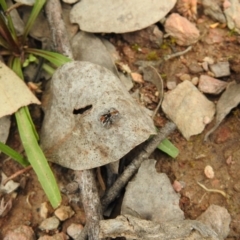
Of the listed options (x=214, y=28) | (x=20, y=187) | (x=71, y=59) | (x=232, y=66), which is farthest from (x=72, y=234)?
(x=214, y=28)

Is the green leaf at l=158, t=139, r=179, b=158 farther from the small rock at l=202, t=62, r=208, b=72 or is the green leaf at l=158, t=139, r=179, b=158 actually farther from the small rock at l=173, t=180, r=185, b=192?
the small rock at l=202, t=62, r=208, b=72

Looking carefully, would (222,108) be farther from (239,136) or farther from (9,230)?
(9,230)

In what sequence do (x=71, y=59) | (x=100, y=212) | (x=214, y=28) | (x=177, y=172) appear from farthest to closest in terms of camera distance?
(x=214, y=28), (x=71, y=59), (x=177, y=172), (x=100, y=212)

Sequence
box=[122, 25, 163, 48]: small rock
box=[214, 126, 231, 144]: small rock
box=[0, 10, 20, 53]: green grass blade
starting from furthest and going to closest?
box=[122, 25, 163, 48]: small rock, box=[0, 10, 20, 53]: green grass blade, box=[214, 126, 231, 144]: small rock

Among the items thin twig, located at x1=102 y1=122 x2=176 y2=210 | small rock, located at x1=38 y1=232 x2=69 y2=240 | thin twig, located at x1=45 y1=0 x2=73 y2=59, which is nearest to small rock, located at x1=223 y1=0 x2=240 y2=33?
thin twig, located at x1=102 y1=122 x2=176 y2=210

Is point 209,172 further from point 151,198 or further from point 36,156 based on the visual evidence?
point 36,156

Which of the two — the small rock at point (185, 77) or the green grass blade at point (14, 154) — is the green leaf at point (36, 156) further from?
the small rock at point (185, 77)

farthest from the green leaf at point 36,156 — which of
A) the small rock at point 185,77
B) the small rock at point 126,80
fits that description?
the small rock at point 185,77
